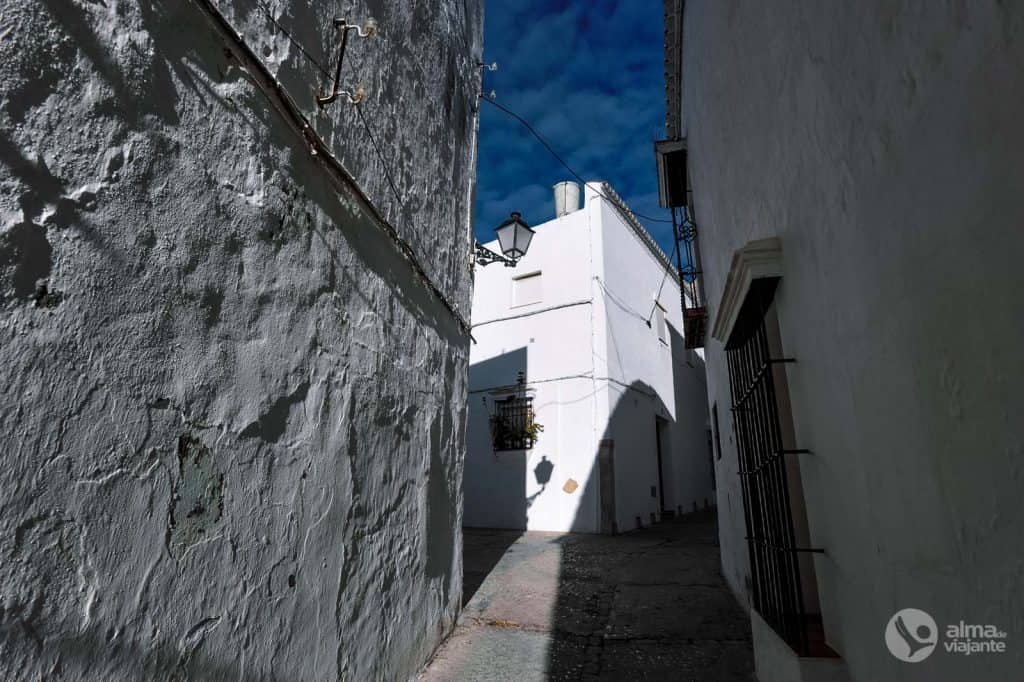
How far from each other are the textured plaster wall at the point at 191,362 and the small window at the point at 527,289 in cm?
763

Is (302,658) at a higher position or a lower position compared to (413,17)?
lower

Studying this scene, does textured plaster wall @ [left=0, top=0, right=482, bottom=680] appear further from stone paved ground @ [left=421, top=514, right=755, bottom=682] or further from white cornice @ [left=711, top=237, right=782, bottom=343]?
white cornice @ [left=711, top=237, right=782, bottom=343]

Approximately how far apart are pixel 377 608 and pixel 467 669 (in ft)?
2.93

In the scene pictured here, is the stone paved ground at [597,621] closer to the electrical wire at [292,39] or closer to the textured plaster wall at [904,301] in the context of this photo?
the textured plaster wall at [904,301]

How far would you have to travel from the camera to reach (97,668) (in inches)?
49.6

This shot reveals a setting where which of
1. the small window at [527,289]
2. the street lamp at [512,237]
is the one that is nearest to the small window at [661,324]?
the small window at [527,289]

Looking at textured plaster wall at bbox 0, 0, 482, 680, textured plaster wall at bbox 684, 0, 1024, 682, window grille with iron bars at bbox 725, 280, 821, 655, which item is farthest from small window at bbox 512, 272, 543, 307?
textured plaster wall at bbox 684, 0, 1024, 682

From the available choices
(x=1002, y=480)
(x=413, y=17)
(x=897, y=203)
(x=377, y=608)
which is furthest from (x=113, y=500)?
(x=413, y=17)

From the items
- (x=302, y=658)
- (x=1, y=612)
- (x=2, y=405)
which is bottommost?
(x=302, y=658)

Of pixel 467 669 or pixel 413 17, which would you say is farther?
pixel 413 17

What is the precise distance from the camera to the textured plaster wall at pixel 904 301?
1033 mm

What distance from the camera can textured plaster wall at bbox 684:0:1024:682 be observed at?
103 centimetres

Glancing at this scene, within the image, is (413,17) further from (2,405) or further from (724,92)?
(2,405)
